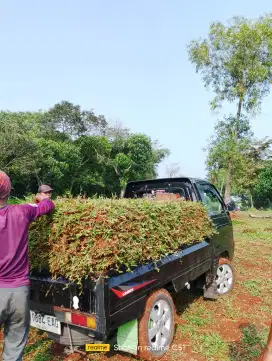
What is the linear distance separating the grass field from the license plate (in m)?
0.54

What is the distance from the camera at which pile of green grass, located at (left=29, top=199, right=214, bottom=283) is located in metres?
2.53

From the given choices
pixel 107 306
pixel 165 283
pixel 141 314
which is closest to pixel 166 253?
pixel 165 283

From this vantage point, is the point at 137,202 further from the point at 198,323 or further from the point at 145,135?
the point at 145,135

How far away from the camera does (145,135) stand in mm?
31422

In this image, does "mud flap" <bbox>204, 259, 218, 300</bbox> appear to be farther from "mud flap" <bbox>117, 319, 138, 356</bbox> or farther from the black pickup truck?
"mud flap" <bbox>117, 319, 138, 356</bbox>

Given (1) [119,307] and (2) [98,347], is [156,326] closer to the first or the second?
(2) [98,347]

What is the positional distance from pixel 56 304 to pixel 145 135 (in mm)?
29314

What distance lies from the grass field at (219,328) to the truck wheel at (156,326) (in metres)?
0.18

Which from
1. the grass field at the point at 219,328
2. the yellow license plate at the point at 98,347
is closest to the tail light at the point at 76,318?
the yellow license plate at the point at 98,347

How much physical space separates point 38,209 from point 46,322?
114 cm

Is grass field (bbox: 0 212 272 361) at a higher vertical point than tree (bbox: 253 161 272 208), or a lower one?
lower

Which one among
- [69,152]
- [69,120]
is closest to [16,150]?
[69,152]

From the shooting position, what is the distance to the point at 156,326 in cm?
321

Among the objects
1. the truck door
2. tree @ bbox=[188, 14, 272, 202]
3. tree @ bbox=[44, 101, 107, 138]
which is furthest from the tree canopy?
the truck door
